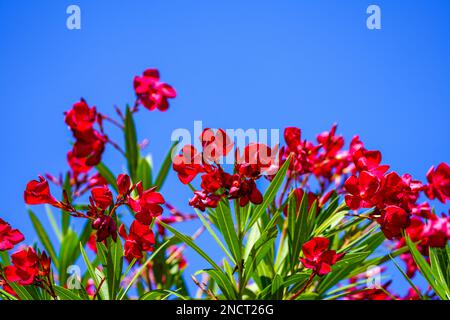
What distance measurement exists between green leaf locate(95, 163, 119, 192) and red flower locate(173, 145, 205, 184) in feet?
2.36

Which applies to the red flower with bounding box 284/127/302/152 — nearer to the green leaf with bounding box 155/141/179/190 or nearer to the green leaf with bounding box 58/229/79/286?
the green leaf with bounding box 155/141/179/190

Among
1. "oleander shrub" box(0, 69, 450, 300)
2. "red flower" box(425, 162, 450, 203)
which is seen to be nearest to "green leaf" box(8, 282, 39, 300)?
"oleander shrub" box(0, 69, 450, 300)

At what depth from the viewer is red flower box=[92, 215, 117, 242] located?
1.31 metres

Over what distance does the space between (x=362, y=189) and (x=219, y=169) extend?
0.34 meters

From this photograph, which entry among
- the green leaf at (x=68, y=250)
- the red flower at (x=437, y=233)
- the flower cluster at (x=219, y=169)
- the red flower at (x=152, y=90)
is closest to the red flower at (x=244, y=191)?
the flower cluster at (x=219, y=169)

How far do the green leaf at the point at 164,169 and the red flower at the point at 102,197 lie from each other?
0.76 meters

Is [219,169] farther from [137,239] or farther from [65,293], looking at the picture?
[65,293]

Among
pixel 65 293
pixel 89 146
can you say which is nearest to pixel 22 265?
pixel 65 293

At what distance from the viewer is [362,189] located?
4.66 feet

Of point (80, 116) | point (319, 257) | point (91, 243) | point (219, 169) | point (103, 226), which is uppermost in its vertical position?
point (80, 116)

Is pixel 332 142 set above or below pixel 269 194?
above

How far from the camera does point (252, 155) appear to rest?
138 centimetres

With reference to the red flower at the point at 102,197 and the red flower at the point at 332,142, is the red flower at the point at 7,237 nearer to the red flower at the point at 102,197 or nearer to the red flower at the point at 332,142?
the red flower at the point at 102,197

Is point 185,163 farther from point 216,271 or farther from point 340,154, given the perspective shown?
point 340,154
